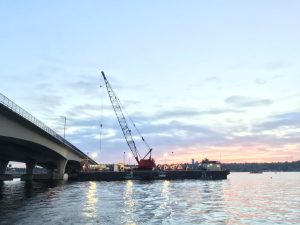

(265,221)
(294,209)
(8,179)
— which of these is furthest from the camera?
(8,179)

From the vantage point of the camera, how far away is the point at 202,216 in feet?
167

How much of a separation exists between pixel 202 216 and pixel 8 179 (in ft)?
492

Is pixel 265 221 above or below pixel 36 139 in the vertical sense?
below

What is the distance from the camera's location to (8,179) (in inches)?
7224

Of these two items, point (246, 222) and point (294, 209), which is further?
point (294, 209)

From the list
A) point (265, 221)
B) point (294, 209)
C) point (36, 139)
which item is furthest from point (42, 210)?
point (36, 139)

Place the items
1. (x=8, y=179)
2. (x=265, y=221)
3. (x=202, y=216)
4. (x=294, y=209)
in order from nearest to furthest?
1. (x=265, y=221)
2. (x=202, y=216)
3. (x=294, y=209)
4. (x=8, y=179)

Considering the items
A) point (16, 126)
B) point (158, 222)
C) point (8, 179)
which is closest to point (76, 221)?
point (158, 222)

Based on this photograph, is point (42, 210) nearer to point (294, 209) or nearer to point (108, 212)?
point (108, 212)

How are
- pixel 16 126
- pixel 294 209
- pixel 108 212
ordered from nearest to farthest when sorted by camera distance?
pixel 108 212 < pixel 294 209 < pixel 16 126

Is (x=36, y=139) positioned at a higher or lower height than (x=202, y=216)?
higher

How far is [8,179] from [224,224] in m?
157

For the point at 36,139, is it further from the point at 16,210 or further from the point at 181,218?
the point at 181,218

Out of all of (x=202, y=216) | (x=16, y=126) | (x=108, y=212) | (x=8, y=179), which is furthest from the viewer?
(x=8, y=179)
